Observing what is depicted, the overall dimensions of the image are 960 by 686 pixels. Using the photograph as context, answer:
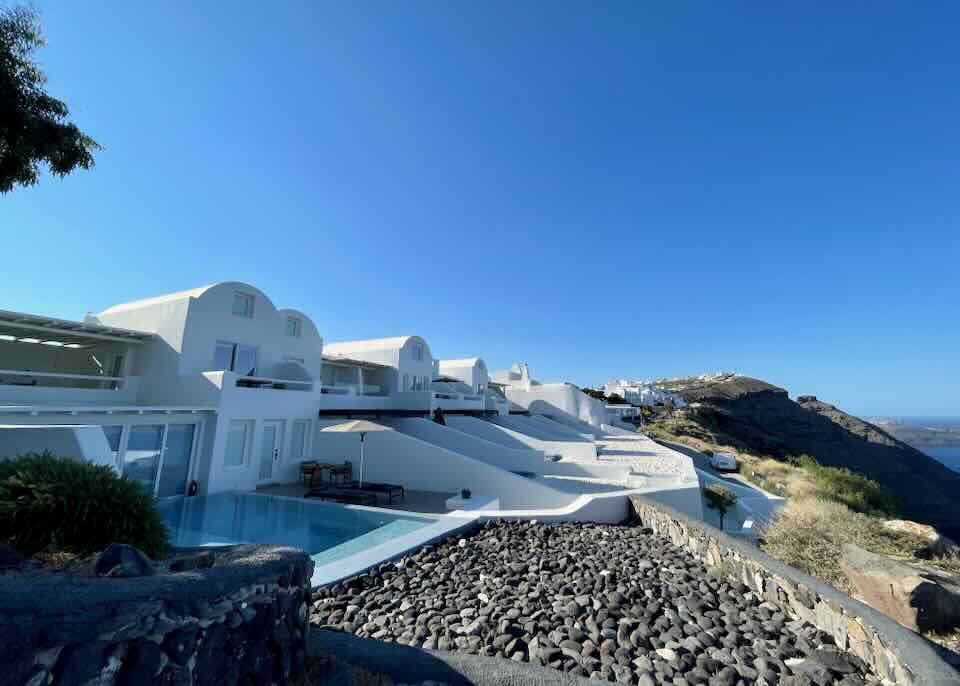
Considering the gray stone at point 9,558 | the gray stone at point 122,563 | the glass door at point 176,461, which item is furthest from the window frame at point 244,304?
the gray stone at point 122,563

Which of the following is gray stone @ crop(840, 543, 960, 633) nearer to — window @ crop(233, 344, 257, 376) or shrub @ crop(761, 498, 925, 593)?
shrub @ crop(761, 498, 925, 593)

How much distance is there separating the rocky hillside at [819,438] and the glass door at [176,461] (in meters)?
58.8

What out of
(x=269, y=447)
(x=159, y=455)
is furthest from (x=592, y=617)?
(x=269, y=447)

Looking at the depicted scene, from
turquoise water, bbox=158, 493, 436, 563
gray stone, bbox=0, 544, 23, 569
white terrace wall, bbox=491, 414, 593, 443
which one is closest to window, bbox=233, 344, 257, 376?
turquoise water, bbox=158, 493, 436, 563

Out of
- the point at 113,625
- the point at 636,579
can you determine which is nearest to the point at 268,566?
the point at 113,625

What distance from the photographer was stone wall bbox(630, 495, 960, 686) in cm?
374

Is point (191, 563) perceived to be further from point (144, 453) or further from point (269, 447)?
point (269, 447)

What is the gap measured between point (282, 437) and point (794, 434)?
302 ft

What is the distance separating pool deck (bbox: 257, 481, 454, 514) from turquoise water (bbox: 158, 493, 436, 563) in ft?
4.53

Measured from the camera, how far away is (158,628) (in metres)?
2.42

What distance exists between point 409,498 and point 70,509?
34.7 feet

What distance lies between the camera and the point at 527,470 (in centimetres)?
1806

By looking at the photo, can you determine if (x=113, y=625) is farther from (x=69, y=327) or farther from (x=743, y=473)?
(x=743, y=473)

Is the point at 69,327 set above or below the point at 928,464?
above
